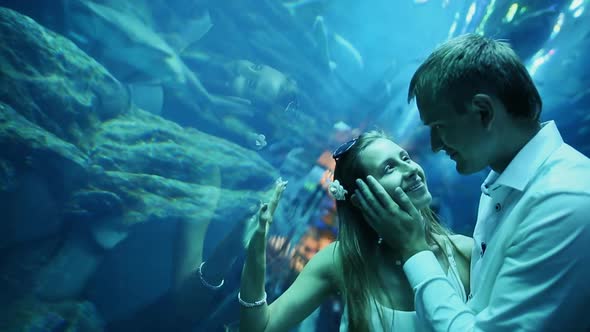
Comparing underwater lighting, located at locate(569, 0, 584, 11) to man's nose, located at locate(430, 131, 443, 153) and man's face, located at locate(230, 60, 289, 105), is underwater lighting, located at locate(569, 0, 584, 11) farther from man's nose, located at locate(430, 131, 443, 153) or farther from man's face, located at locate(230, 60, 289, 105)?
man's nose, located at locate(430, 131, 443, 153)

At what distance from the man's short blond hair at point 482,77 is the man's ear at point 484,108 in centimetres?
2

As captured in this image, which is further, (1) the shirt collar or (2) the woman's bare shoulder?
(2) the woman's bare shoulder

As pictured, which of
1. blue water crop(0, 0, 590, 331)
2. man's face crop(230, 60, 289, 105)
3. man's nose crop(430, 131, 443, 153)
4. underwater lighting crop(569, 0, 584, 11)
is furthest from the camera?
underwater lighting crop(569, 0, 584, 11)

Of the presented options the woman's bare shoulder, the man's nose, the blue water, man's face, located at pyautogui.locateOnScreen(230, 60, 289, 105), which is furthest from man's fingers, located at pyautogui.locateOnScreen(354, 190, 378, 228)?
→ man's face, located at pyautogui.locateOnScreen(230, 60, 289, 105)

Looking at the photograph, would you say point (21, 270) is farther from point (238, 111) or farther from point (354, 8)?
point (354, 8)

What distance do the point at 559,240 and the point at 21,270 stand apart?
2.80m

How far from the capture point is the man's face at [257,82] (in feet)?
11.1

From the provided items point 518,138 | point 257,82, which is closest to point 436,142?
point 518,138

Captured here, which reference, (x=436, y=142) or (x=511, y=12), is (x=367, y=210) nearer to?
(x=436, y=142)

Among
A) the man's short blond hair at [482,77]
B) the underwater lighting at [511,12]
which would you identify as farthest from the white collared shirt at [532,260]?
the underwater lighting at [511,12]

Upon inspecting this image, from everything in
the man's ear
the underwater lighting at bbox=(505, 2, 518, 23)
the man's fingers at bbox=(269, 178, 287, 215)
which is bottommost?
the man's ear

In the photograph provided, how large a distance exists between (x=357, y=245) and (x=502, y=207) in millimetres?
710

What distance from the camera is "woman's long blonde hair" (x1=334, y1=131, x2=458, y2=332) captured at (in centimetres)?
157

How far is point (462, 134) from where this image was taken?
1145 mm
